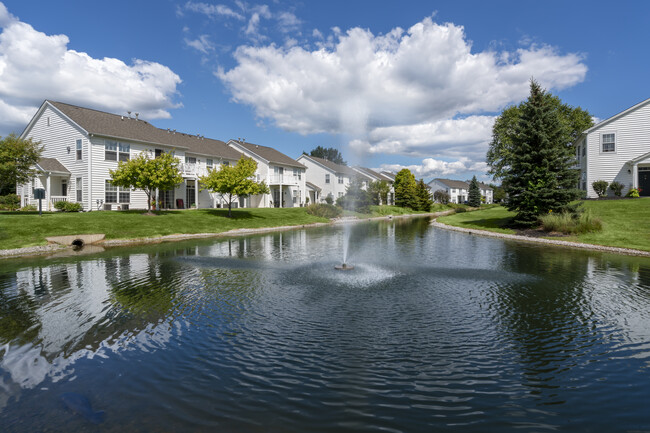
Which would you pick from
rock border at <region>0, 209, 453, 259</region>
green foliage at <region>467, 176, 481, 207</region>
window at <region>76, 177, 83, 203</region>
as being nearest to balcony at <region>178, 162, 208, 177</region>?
window at <region>76, 177, 83, 203</region>

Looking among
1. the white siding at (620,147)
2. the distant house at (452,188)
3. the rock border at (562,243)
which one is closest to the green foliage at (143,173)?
the rock border at (562,243)

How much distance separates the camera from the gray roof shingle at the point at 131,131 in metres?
33.1

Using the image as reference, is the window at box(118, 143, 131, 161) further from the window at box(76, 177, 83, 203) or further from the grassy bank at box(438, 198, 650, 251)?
the grassy bank at box(438, 198, 650, 251)

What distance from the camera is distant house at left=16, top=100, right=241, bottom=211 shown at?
3192 cm

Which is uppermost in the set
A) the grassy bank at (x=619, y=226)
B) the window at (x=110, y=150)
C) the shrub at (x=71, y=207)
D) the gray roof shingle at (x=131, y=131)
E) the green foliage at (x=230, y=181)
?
the gray roof shingle at (x=131, y=131)

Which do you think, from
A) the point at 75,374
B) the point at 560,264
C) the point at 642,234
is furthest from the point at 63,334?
the point at 642,234

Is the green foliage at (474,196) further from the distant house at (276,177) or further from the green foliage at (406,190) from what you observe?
the distant house at (276,177)

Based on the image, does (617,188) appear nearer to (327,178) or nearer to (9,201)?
(327,178)

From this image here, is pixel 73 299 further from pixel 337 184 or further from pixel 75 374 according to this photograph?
pixel 337 184

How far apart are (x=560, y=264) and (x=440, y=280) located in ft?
→ 24.6

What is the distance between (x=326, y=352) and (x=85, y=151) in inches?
1385

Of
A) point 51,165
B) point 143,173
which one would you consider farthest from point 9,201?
point 143,173

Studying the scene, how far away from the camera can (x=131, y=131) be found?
36438 mm

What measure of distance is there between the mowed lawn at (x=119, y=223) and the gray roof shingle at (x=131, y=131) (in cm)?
881
